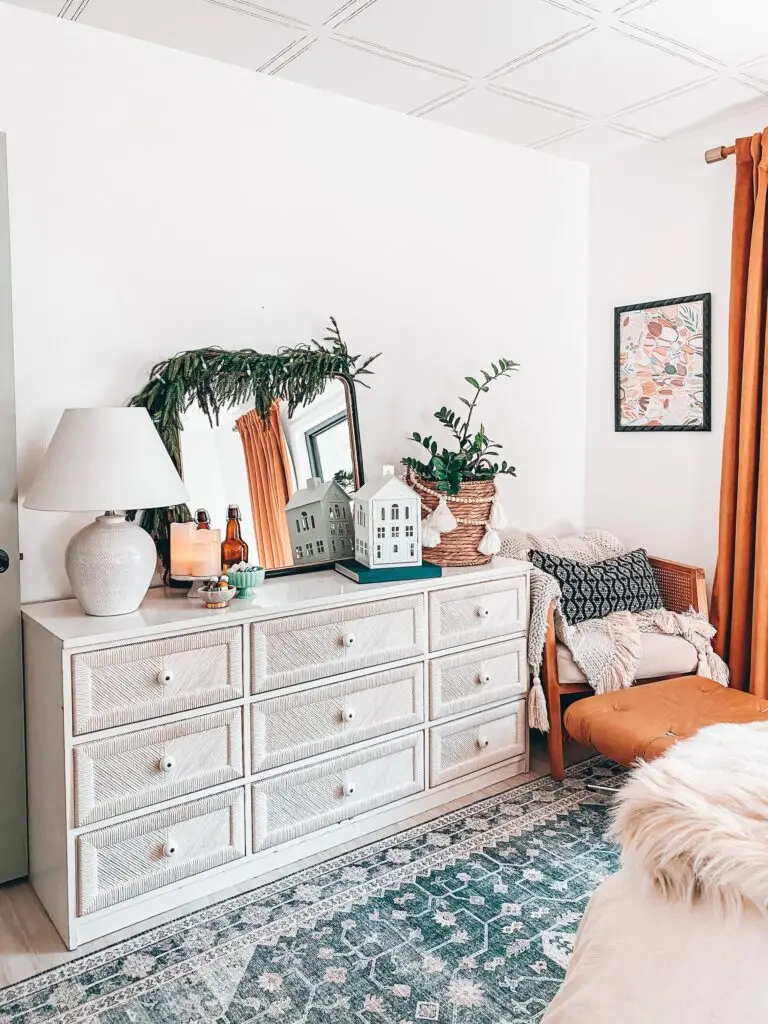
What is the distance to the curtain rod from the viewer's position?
3.01m

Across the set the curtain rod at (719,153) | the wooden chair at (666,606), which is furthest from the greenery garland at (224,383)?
the curtain rod at (719,153)

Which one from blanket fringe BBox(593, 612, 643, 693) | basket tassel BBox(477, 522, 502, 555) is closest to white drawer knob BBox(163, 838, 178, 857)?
basket tassel BBox(477, 522, 502, 555)

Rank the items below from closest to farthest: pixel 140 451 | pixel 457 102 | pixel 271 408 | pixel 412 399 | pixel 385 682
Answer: pixel 140 451
pixel 385 682
pixel 271 408
pixel 457 102
pixel 412 399

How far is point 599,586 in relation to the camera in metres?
3.08

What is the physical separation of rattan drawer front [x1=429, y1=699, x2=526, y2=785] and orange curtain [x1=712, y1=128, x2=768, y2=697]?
0.88 meters

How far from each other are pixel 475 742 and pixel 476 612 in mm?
444

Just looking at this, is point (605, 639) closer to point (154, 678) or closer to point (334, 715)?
point (334, 715)

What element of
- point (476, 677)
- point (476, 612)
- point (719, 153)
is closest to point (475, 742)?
point (476, 677)

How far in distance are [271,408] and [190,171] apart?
0.77 metres

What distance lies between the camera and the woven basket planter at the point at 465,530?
2850mm

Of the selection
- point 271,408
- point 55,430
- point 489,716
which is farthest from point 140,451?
point 489,716

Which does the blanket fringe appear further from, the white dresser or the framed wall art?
the framed wall art

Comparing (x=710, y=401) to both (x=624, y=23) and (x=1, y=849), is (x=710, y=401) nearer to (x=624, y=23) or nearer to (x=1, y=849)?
(x=624, y=23)

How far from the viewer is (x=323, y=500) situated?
110 inches
